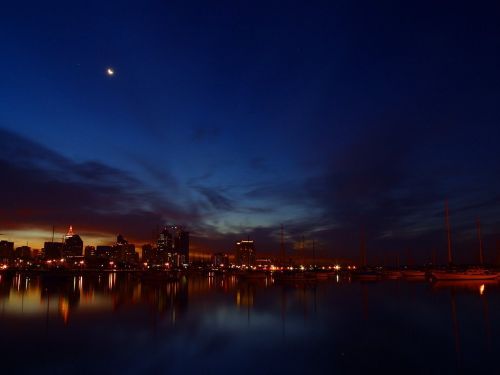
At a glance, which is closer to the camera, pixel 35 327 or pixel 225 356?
pixel 225 356

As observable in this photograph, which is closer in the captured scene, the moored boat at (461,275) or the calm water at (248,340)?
the calm water at (248,340)

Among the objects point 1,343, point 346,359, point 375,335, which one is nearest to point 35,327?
point 1,343

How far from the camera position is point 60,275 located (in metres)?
126

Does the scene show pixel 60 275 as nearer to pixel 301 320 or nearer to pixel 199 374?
pixel 301 320

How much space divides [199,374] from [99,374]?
4320mm

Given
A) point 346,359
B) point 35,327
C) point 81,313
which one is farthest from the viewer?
point 81,313

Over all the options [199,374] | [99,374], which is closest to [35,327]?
[99,374]

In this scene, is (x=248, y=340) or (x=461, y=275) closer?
(x=248, y=340)

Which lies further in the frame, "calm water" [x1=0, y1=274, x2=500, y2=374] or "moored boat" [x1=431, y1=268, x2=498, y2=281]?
"moored boat" [x1=431, y1=268, x2=498, y2=281]

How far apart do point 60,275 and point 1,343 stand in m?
113

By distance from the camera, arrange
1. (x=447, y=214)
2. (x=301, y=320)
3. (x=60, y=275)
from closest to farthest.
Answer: (x=301, y=320)
(x=447, y=214)
(x=60, y=275)

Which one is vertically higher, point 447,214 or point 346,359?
point 447,214

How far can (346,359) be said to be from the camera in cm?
2080

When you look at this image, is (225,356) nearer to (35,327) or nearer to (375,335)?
(375,335)
